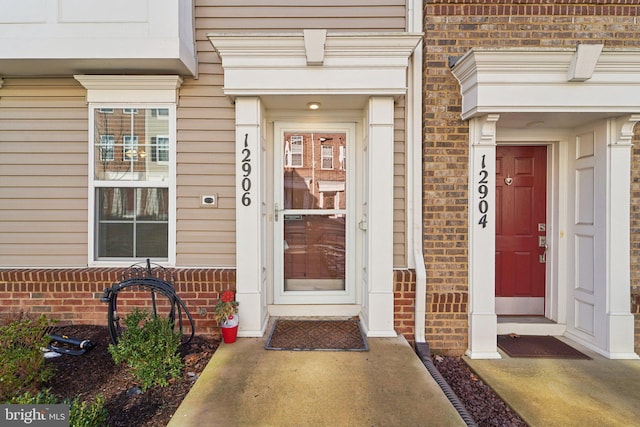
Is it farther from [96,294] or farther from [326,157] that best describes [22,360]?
[326,157]

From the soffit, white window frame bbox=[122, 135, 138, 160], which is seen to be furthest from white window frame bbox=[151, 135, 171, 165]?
the soffit

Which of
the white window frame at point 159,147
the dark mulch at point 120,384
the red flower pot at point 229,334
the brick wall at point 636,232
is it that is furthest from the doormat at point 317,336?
the brick wall at point 636,232

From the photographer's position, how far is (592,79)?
2.88 m

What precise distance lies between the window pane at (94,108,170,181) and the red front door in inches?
145

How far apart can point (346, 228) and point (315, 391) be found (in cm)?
177

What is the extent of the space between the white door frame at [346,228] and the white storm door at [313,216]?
1 centimetres

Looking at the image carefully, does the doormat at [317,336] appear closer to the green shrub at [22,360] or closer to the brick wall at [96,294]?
the brick wall at [96,294]

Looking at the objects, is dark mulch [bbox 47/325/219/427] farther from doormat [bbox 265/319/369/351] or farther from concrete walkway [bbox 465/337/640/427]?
concrete walkway [bbox 465/337/640/427]

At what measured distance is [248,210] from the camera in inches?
125

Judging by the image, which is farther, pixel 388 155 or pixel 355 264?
pixel 355 264

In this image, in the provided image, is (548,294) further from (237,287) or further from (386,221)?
(237,287)

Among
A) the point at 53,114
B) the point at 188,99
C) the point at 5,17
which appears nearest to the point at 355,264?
the point at 188,99

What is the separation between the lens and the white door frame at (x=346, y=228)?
365 centimetres

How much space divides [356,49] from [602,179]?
2678 millimetres
